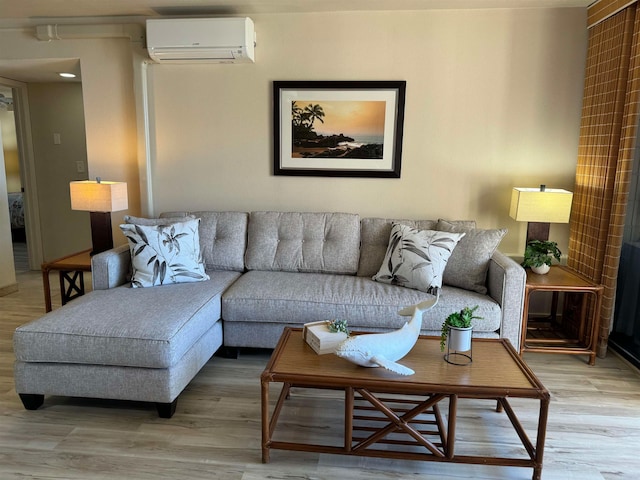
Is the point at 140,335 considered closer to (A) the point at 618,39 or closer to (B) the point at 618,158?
(B) the point at 618,158

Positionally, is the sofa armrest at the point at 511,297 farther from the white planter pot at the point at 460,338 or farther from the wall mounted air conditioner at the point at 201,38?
the wall mounted air conditioner at the point at 201,38

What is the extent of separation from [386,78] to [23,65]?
2929mm

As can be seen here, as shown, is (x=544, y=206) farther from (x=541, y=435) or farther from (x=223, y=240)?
(x=223, y=240)

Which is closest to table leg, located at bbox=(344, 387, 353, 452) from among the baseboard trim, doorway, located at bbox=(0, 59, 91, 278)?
the baseboard trim

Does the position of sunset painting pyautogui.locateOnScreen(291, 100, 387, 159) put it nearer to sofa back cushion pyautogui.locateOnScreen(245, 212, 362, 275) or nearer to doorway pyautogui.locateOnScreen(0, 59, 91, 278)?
sofa back cushion pyautogui.locateOnScreen(245, 212, 362, 275)

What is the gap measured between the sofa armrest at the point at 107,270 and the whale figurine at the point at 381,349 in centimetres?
169

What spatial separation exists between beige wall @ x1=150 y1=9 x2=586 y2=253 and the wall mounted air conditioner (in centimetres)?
20

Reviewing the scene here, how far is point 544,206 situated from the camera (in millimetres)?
2973

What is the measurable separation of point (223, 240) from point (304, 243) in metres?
0.58

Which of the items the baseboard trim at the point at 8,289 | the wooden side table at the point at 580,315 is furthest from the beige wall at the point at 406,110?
the baseboard trim at the point at 8,289

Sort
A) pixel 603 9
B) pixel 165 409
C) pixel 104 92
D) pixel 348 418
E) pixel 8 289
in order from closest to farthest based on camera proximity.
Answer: pixel 348 418
pixel 165 409
pixel 603 9
pixel 104 92
pixel 8 289

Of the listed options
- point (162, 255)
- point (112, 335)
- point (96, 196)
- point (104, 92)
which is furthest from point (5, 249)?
point (112, 335)

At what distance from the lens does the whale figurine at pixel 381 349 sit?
1.73 meters

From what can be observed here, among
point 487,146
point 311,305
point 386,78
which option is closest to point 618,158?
point 487,146
